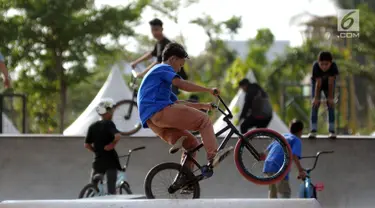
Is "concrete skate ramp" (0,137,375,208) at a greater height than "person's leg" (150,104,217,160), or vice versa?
"person's leg" (150,104,217,160)

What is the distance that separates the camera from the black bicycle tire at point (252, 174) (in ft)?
33.7

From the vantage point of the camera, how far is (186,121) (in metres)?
9.74

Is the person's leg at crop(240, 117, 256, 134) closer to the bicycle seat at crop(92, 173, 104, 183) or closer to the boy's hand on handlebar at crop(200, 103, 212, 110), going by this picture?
the bicycle seat at crop(92, 173, 104, 183)

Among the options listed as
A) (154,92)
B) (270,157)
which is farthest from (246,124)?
(154,92)

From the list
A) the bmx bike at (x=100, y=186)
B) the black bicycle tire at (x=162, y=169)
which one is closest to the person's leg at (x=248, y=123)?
the bmx bike at (x=100, y=186)

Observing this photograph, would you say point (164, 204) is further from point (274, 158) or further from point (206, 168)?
point (274, 158)

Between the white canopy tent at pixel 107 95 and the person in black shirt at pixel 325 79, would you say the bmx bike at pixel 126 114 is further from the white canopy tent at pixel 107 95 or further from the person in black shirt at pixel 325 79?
the white canopy tent at pixel 107 95

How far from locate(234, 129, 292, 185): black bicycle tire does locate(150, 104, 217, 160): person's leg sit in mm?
497

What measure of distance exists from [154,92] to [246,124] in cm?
703

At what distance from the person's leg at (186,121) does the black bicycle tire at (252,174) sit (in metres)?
0.50

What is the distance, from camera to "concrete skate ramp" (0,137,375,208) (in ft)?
49.8

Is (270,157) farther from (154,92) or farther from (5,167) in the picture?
(5,167)

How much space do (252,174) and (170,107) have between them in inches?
51.1

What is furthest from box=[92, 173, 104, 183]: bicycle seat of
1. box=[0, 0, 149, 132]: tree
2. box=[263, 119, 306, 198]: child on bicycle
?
box=[0, 0, 149, 132]: tree
